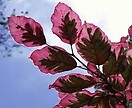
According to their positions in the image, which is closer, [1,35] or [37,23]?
[37,23]

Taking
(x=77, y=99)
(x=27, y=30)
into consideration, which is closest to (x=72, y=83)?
(x=77, y=99)

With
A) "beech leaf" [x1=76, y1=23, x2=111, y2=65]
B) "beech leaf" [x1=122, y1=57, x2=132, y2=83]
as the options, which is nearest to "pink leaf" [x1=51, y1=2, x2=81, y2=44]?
"beech leaf" [x1=76, y1=23, x2=111, y2=65]

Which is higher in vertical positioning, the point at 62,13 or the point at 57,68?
the point at 62,13

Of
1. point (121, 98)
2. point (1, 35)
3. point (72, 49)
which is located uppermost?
point (1, 35)

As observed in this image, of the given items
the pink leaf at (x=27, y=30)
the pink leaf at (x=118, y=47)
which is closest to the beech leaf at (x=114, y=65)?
the pink leaf at (x=118, y=47)

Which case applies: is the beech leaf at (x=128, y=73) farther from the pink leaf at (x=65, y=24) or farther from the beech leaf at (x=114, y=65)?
the pink leaf at (x=65, y=24)

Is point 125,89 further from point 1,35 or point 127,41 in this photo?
point 1,35

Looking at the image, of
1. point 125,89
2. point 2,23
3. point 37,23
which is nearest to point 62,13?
point 37,23
